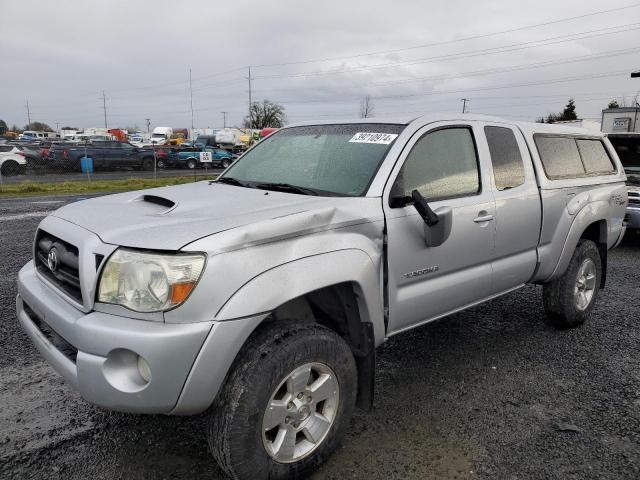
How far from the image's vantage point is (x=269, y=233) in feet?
7.60

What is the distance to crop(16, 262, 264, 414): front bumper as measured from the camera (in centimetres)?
207

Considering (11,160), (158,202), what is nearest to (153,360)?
(158,202)

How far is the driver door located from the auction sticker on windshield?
0.44 ft

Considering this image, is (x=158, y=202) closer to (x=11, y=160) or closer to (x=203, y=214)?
(x=203, y=214)

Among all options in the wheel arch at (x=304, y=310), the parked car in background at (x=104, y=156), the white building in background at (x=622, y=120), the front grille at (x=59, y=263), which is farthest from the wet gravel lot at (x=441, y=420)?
the parked car in background at (x=104, y=156)

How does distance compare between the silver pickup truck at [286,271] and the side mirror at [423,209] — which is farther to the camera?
the side mirror at [423,209]

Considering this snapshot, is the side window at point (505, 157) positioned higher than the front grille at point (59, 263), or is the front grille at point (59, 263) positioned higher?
the side window at point (505, 157)

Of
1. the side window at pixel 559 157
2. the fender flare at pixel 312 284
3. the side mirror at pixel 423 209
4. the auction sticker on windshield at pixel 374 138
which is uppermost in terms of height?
the auction sticker on windshield at pixel 374 138

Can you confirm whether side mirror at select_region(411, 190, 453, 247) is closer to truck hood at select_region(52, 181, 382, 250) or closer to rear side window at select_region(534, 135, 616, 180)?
truck hood at select_region(52, 181, 382, 250)

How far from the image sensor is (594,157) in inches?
190

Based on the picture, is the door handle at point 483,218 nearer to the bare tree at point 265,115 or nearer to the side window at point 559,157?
the side window at point 559,157

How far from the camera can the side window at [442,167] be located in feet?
10.2

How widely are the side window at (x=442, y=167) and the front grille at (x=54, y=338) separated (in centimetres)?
183

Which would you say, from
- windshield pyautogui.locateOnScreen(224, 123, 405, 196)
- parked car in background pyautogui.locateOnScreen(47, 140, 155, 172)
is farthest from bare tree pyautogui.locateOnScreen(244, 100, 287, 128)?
windshield pyautogui.locateOnScreen(224, 123, 405, 196)
